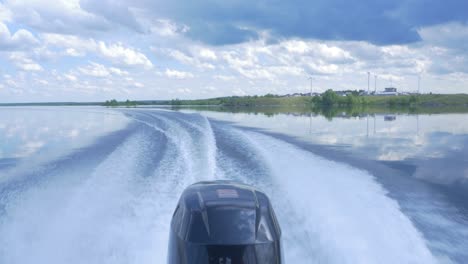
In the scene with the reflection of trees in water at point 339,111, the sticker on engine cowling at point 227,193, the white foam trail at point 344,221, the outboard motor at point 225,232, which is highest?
the sticker on engine cowling at point 227,193

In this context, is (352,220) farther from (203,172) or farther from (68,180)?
(68,180)

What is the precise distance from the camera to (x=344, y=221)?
6145 mm

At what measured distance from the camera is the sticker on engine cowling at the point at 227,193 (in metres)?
3.62

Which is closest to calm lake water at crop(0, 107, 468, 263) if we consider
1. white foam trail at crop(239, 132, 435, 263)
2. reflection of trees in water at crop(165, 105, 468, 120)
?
white foam trail at crop(239, 132, 435, 263)

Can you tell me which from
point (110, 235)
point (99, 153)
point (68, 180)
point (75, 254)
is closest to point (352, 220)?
point (110, 235)

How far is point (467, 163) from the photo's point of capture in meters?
11.7

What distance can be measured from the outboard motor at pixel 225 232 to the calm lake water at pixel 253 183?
1712 millimetres

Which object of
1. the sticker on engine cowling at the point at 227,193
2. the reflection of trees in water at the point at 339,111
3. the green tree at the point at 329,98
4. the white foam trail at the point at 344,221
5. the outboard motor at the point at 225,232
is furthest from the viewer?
the green tree at the point at 329,98

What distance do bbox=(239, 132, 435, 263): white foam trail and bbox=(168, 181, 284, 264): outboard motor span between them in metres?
1.70

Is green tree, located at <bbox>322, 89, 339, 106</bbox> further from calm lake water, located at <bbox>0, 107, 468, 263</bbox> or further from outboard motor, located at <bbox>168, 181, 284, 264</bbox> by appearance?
outboard motor, located at <bbox>168, 181, 284, 264</bbox>

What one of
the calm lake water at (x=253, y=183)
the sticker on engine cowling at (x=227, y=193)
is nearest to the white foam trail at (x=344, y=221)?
the calm lake water at (x=253, y=183)

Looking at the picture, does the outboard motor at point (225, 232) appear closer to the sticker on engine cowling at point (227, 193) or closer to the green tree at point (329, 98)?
the sticker on engine cowling at point (227, 193)

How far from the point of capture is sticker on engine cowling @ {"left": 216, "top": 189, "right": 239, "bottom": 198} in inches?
143

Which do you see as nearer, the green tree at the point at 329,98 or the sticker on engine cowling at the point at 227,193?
the sticker on engine cowling at the point at 227,193
